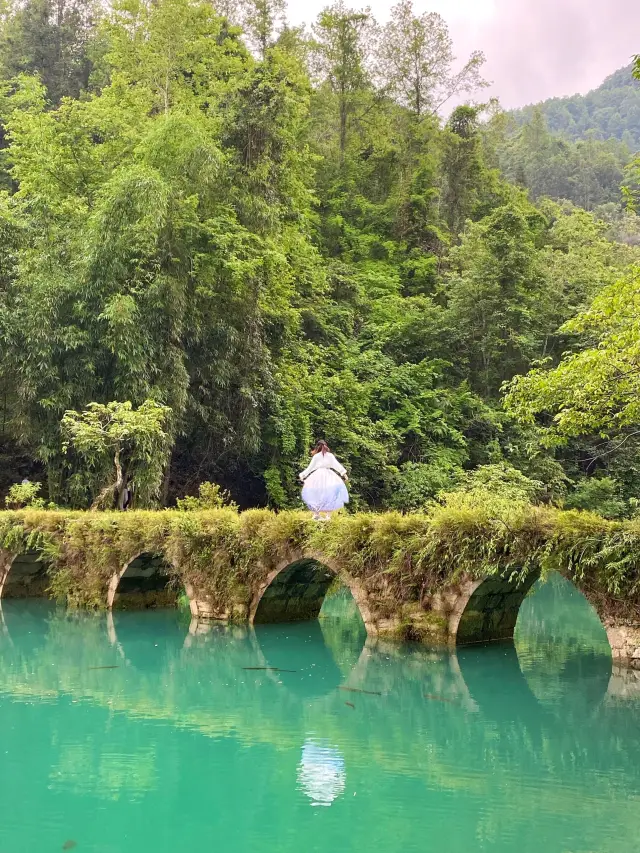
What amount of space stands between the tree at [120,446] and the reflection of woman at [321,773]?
1039 cm

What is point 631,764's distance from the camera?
6.92m

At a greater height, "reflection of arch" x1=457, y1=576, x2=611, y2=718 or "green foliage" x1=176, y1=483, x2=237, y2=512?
"green foliage" x1=176, y1=483, x2=237, y2=512

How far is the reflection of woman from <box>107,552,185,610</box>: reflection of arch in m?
6.81

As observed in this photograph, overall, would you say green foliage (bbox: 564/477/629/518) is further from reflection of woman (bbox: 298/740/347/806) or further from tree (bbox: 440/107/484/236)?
reflection of woman (bbox: 298/740/347/806)

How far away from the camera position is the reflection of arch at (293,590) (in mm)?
12344

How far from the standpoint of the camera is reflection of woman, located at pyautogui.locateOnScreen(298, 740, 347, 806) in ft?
19.5

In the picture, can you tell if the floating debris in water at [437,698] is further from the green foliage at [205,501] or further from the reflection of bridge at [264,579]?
the green foliage at [205,501]

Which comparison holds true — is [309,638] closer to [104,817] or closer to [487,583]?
[487,583]

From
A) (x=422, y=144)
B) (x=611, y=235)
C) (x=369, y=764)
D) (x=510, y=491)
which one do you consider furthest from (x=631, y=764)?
(x=611, y=235)

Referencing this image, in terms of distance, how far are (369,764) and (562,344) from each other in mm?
23324

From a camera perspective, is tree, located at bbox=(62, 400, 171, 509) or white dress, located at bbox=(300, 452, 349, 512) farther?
tree, located at bbox=(62, 400, 171, 509)

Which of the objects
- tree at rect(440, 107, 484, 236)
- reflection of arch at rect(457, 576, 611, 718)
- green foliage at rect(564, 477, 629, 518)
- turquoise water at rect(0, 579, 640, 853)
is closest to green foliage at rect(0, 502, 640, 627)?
reflection of arch at rect(457, 576, 611, 718)

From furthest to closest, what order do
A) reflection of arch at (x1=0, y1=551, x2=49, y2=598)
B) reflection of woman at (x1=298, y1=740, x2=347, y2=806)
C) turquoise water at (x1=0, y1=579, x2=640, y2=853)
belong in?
reflection of arch at (x1=0, y1=551, x2=49, y2=598) < reflection of woman at (x1=298, y1=740, x2=347, y2=806) < turquoise water at (x1=0, y1=579, x2=640, y2=853)

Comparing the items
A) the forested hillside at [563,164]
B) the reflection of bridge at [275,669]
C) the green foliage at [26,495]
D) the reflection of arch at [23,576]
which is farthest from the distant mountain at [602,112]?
the reflection of bridge at [275,669]
